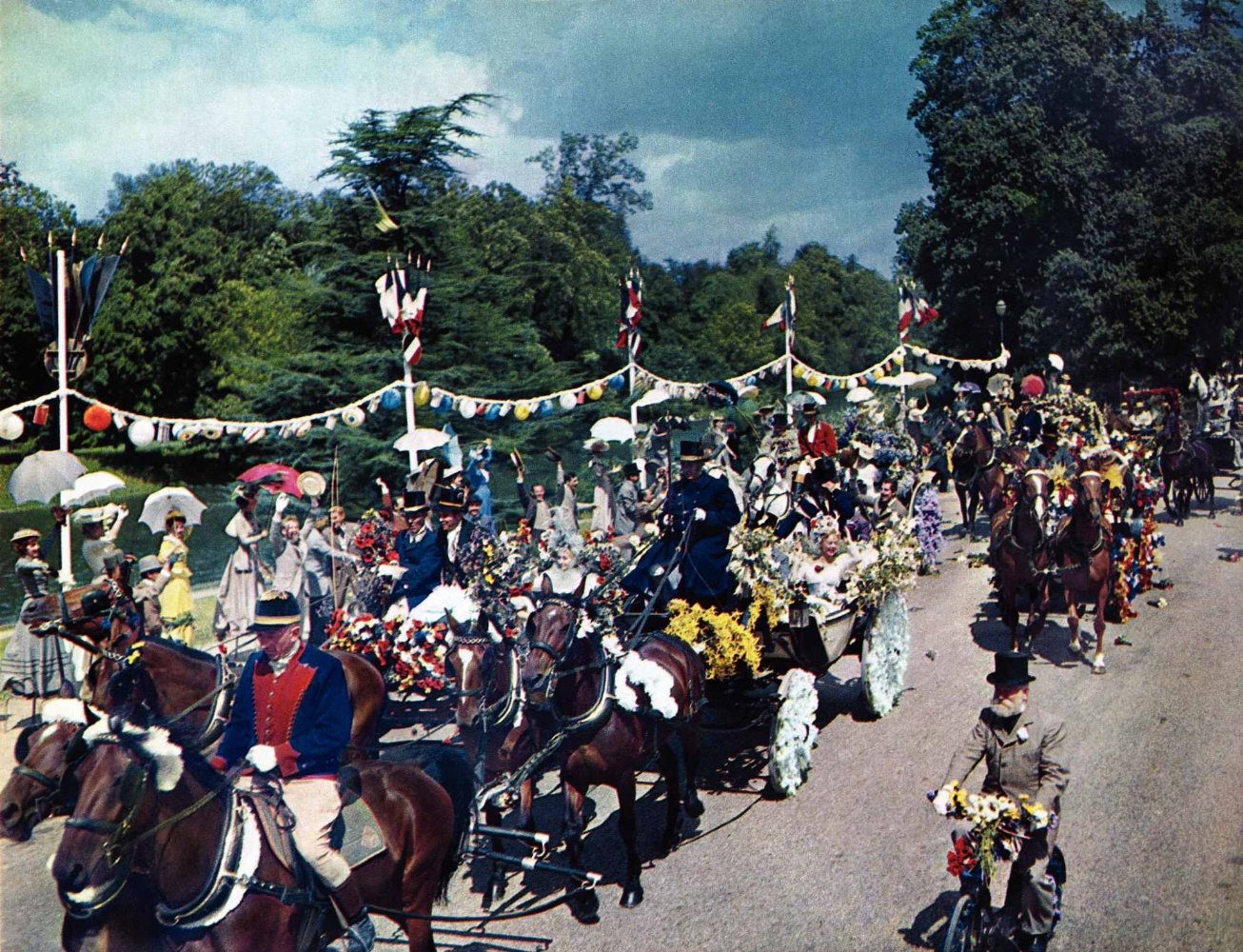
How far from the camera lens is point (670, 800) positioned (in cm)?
946

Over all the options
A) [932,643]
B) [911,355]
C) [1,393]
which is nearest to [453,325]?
[1,393]

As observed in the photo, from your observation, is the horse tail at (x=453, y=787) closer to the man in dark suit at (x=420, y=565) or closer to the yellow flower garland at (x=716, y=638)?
the yellow flower garland at (x=716, y=638)

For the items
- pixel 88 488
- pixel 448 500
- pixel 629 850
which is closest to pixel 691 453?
pixel 448 500

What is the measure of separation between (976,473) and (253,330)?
1001 inches

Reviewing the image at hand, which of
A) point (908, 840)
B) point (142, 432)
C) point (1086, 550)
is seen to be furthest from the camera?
point (142, 432)

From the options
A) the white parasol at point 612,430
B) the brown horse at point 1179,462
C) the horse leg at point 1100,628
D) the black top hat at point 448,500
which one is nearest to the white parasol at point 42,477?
the black top hat at point 448,500

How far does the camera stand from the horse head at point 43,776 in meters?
5.97

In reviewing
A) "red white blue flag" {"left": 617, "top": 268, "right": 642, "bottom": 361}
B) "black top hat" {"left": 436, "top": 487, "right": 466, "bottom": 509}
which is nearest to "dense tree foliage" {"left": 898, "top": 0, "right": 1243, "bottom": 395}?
"red white blue flag" {"left": 617, "top": 268, "right": 642, "bottom": 361}

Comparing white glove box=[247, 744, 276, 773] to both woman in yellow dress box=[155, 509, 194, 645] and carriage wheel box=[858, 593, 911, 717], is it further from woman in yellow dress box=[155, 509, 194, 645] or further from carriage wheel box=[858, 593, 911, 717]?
woman in yellow dress box=[155, 509, 194, 645]

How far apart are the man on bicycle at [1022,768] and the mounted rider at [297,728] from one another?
354 cm

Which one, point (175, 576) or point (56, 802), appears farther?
point (175, 576)

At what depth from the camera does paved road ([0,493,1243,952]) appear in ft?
26.0

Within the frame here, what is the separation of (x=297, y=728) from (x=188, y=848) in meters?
0.88

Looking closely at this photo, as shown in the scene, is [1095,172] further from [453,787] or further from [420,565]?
[453,787]
